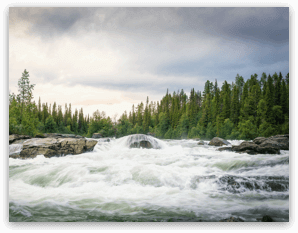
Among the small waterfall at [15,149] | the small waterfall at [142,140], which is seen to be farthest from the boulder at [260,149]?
the small waterfall at [15,149]

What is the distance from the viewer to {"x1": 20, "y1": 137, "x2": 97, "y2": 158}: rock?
338 inches

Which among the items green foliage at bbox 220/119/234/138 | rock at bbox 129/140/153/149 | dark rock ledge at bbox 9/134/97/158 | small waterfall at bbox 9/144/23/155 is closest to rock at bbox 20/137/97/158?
dark rock ledge at bbox 9/134/97/158

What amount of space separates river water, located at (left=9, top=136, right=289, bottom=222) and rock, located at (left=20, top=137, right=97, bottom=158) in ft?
8.58

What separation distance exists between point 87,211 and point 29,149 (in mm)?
7365

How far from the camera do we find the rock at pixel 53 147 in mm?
8578

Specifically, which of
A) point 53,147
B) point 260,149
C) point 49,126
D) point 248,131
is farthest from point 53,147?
point 49,126

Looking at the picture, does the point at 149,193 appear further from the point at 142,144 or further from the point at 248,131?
the point at 248,131

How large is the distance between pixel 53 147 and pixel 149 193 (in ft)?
23.0

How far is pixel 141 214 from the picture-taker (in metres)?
3.08

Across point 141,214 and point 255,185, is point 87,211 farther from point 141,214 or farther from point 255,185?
point 255,185

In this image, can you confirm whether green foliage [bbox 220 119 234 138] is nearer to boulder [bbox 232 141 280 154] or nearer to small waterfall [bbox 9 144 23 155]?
boulder [bbox 232 141 280 154]

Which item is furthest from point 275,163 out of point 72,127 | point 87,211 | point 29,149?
point 72,127

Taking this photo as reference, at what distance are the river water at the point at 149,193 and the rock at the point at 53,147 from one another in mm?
2614
